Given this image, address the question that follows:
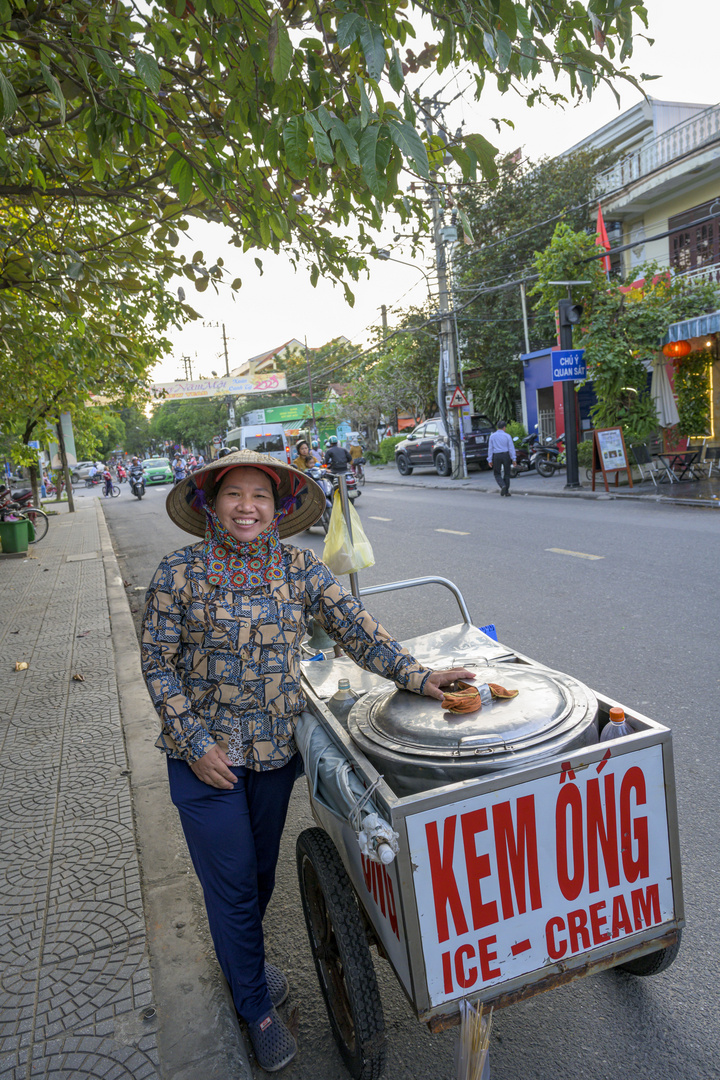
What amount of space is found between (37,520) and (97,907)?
18.0 meters

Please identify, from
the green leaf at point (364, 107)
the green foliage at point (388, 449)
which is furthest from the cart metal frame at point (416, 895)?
the green foliage at point (388, 449)

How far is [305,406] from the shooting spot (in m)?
57.9

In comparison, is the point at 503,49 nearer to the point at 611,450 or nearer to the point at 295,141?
the point at 295,141

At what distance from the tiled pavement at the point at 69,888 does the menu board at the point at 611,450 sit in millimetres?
11999

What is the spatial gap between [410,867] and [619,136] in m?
30.3

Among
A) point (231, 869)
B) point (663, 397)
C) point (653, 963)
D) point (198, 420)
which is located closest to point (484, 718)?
point (231, 869)

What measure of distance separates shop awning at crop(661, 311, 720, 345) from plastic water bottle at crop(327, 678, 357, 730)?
15.0 m

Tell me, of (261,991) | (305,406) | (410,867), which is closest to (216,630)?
(410,867)

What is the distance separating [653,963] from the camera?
216 centimetres

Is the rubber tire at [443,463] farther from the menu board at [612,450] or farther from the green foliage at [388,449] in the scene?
the green foliage at [388,449]

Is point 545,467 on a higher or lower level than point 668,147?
lower

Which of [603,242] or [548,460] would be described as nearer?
[603,242]

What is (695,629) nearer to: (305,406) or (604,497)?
(604,497)

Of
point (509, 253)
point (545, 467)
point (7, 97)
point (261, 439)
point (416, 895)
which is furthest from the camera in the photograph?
point (261, 439)
